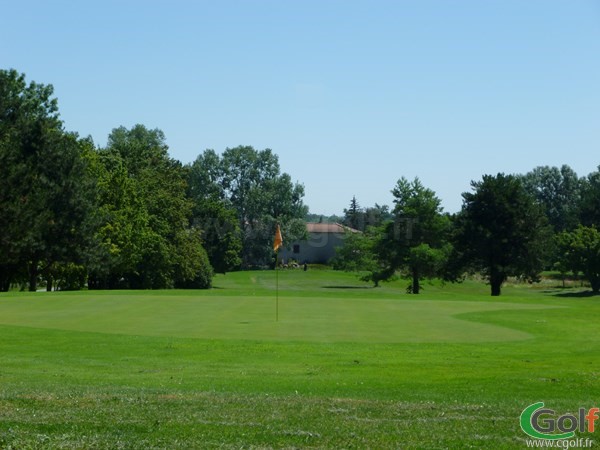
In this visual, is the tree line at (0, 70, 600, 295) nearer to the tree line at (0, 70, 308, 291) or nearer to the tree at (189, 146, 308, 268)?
the tree line at (0, 70, 308, 291)

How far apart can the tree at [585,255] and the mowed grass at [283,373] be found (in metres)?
53.1

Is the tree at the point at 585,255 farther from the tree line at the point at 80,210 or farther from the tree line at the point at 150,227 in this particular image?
the tree line at the point at 80,210

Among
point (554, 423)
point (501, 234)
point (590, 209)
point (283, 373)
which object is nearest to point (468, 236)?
point (501, 234)

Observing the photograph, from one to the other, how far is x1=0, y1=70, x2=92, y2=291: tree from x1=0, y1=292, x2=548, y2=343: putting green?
2065cm

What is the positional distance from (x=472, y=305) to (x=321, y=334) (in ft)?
56.3

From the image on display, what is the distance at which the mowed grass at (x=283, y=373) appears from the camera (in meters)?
10.3

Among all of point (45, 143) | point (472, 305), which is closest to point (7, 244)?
point (45, 143)

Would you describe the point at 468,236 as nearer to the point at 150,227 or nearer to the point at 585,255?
the point at 585,255

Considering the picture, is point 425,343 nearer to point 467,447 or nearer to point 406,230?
point 467,447

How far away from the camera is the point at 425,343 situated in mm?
24016

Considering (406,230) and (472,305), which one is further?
(406,230)

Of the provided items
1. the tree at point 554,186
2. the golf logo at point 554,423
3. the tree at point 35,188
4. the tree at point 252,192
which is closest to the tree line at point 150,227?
the tree at point 35,188

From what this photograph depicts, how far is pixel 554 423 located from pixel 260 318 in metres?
20.1

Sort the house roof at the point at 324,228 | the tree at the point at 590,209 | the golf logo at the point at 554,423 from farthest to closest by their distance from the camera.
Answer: the house roof at the point at 324,228, the tree at the point at 590,209, the golf logo at the point at 554,423
